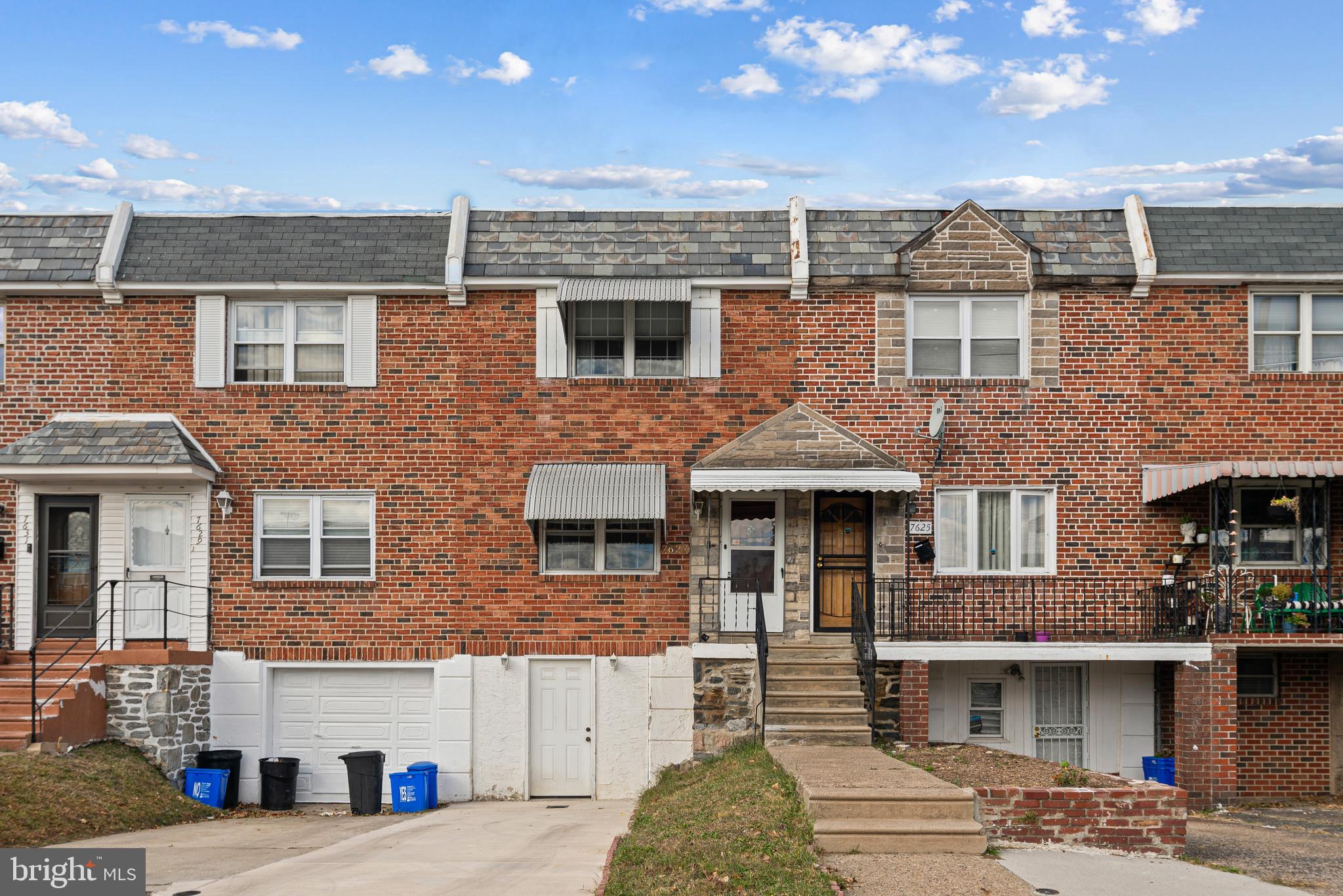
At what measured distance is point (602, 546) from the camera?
18078 mm

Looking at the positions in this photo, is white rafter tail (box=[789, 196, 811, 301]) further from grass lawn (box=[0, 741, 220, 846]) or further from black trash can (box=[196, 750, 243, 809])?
→ grass lawn (box=[0, 741, 220, 846])

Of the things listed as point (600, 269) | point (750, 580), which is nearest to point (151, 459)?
point (600, 269)

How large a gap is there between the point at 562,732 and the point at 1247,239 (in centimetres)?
1241

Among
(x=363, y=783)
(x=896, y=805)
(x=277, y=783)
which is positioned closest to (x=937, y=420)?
(x=896, y=805)

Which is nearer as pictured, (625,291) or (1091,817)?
(1091,817)

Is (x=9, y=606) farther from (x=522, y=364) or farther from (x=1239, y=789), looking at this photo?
(x=1239, y=789)

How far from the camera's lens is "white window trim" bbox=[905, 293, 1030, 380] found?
18.3m

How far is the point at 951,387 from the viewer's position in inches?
717

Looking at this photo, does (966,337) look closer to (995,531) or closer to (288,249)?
(995,531)

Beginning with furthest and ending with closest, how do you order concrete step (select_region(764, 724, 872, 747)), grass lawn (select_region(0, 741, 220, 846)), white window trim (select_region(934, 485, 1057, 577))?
white window trim (select_region(934, 485, 1057, 577))
concrete step (select_region(764, 724, 872, 747))
grass lawn (select_region(0, 741, 220, 846))

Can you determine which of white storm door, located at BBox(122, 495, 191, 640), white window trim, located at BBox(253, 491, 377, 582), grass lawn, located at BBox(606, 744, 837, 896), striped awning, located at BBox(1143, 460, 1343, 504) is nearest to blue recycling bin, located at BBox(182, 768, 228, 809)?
white storm door, located at BBox(122, 495, 191, 640)

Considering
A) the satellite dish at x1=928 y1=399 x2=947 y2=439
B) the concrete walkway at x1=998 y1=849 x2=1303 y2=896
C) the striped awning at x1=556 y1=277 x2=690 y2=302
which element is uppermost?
the striped awning at x1=556 y1=277 x2=690 y2=302

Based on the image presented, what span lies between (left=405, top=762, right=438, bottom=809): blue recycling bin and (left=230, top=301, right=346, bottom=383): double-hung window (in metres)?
5.72

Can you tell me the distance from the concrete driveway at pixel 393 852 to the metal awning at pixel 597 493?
3986 mm
